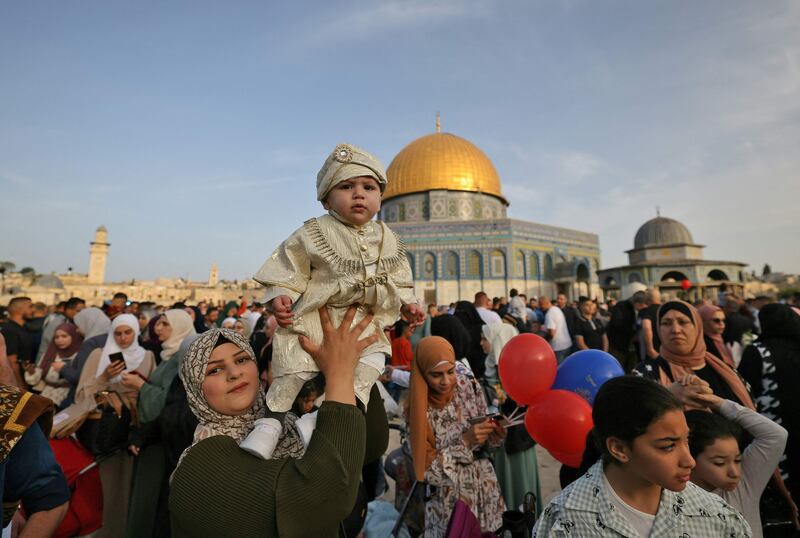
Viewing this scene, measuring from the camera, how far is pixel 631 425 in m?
1.41

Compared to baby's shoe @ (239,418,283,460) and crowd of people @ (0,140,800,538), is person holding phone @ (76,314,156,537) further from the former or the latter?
baby's shoe @ (239,418,283,460)

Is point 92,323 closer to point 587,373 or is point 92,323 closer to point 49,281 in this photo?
point 587,373

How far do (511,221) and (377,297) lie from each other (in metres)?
24.8

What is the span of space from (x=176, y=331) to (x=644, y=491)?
358 cm

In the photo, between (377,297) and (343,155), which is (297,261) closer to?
(377,297)

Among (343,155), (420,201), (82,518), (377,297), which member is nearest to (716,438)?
(377,297)

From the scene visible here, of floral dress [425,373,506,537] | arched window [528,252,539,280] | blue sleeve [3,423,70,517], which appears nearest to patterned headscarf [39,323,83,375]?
blue sleeve [3,423,70,517]

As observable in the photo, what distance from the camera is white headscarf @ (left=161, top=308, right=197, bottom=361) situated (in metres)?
3.45

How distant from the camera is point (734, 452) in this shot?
5.79 feet

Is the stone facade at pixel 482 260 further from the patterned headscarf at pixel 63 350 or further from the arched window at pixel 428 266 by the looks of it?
the patterned headscarf at pixel 63 350

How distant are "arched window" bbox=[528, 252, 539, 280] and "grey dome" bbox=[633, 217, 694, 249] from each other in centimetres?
1115

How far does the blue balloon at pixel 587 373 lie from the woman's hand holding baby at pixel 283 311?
209 cm

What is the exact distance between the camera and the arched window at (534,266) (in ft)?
84.3

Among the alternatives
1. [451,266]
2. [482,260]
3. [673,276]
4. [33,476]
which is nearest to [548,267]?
[482,260]
